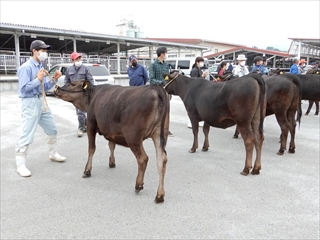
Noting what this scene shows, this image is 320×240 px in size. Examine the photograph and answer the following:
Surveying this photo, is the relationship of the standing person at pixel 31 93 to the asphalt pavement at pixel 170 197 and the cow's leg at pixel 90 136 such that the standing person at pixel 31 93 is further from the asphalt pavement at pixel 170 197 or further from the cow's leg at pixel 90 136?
the cow's leg at pixel 90 136

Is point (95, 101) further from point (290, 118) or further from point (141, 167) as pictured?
point (290, 118)

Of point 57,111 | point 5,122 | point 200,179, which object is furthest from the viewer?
point 57,111

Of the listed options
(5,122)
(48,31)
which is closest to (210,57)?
(48,31)

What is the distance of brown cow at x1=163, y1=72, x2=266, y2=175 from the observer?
422cm

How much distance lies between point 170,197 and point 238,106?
1700 mm

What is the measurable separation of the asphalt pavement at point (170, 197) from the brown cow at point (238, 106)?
54cm

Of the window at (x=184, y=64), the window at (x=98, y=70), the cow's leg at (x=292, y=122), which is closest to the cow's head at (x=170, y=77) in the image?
the cow's leg at (x=292, y=122)

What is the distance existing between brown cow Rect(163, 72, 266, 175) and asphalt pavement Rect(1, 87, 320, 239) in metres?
0.54

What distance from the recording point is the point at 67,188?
3.87 meters

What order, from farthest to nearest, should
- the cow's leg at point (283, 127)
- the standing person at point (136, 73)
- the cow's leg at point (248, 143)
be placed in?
1. the standing person at point (136, 73)
2. the cow's leg at point (283, 127)
3. the cow's leg at point (248, 143)

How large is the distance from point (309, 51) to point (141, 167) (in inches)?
1352

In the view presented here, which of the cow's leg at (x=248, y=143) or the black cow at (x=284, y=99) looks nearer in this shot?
the cow's leg at (x=248, y=143)

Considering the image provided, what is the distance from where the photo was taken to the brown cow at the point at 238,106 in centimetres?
422

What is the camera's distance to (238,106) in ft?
14.1
